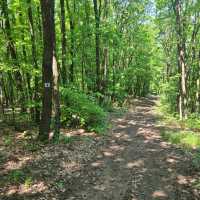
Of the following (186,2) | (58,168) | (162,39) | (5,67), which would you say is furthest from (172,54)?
(58,168)

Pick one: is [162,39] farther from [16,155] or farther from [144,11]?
[16,155]

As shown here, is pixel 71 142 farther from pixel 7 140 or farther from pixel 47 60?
pixel 47 60

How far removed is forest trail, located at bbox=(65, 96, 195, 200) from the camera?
723 cm

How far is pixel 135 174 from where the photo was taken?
339 inches

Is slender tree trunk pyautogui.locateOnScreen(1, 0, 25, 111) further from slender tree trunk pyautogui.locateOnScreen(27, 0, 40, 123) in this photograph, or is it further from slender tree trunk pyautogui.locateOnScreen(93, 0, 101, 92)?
slender tree trunk pyautogui.locateOnScreen(93, 0, 101, 92)

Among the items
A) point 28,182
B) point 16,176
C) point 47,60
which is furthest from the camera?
point 47,60

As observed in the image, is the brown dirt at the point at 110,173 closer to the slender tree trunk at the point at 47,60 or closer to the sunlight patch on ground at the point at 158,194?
the sunlight patch on ground at the point at 158,194

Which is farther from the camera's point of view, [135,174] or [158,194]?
[135,174]

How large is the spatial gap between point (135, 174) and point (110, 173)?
0.76m

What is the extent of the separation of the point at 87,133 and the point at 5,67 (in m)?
4.84

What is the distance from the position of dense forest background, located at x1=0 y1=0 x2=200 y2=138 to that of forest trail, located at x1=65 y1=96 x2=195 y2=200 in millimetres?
2871

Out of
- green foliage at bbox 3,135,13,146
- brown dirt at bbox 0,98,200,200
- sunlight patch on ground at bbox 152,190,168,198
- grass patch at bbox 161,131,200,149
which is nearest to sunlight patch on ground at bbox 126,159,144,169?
brown dirt at bbox 0,98,200,200

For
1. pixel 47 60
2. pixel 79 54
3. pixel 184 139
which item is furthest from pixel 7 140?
pixel 79 54

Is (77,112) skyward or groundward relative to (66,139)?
skyward
